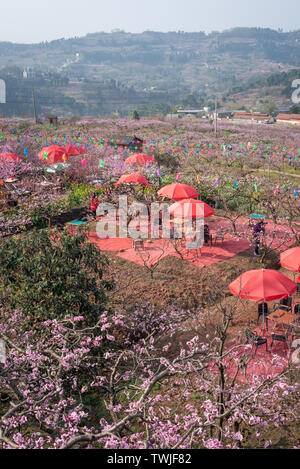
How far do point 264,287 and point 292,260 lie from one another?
1694mm

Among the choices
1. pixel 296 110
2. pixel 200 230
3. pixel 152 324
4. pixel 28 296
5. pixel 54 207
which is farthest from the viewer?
pixel 296 110

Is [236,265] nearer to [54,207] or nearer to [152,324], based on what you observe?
[152,324]

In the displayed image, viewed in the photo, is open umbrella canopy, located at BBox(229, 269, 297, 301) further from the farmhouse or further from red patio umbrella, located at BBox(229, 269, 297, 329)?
the farmhouse

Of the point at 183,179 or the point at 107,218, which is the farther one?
the point at 183,179

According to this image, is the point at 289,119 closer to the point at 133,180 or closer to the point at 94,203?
A: the point at 133,180

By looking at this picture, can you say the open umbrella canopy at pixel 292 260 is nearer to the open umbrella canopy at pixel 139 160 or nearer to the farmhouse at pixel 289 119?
the open umbrella canopy at pixel 139 160

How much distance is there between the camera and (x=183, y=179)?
71.3ft

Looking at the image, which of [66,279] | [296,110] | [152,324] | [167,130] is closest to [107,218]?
[152,324]

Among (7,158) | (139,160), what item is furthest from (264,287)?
(7,158)

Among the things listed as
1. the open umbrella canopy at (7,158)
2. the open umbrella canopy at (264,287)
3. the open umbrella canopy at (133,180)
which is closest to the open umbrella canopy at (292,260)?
the open umbrella canopy at (264,287)

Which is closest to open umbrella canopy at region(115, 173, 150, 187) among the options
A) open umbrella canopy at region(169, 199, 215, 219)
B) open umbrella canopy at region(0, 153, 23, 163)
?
open umbrella canopy at region(169, 199, 215, 219)

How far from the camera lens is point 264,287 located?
8.67 metres

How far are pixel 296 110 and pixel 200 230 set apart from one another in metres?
86.0

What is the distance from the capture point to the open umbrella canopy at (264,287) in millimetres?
8586
